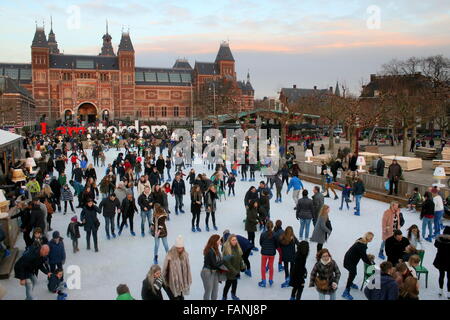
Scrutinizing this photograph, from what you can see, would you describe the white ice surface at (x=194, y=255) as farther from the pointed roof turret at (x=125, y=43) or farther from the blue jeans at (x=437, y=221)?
the pointed roof turret at (x=125, y=43)

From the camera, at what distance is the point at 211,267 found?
17.7 ft

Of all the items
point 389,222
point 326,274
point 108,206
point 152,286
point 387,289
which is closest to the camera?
point 152,286

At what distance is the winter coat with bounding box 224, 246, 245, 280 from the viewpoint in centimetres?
565

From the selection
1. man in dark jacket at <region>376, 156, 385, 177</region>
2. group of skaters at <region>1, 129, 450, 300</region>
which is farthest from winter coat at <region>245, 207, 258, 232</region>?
man in dark jacket at <region>376, 156, 385, 177</region>

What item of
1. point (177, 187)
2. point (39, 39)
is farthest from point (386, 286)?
point (39, 39)

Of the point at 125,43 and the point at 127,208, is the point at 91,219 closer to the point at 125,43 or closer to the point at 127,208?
the point at 127,208

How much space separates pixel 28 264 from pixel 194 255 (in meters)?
3.10

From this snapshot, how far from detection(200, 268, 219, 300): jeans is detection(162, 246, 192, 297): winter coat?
314 millimetres

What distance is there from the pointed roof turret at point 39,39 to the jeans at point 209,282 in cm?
6931

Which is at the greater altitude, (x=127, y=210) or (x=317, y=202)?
(x=317, y=202)

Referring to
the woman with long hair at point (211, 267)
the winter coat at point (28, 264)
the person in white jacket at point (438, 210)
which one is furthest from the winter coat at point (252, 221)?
the person in white jacket at point (438, 210)

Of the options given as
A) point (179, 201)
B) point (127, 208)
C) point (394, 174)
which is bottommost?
point (179, 201)

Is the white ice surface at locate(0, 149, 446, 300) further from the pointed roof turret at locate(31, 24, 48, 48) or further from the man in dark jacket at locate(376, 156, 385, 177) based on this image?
the pointed roof turret at locate(31, 24, 48, 48)
